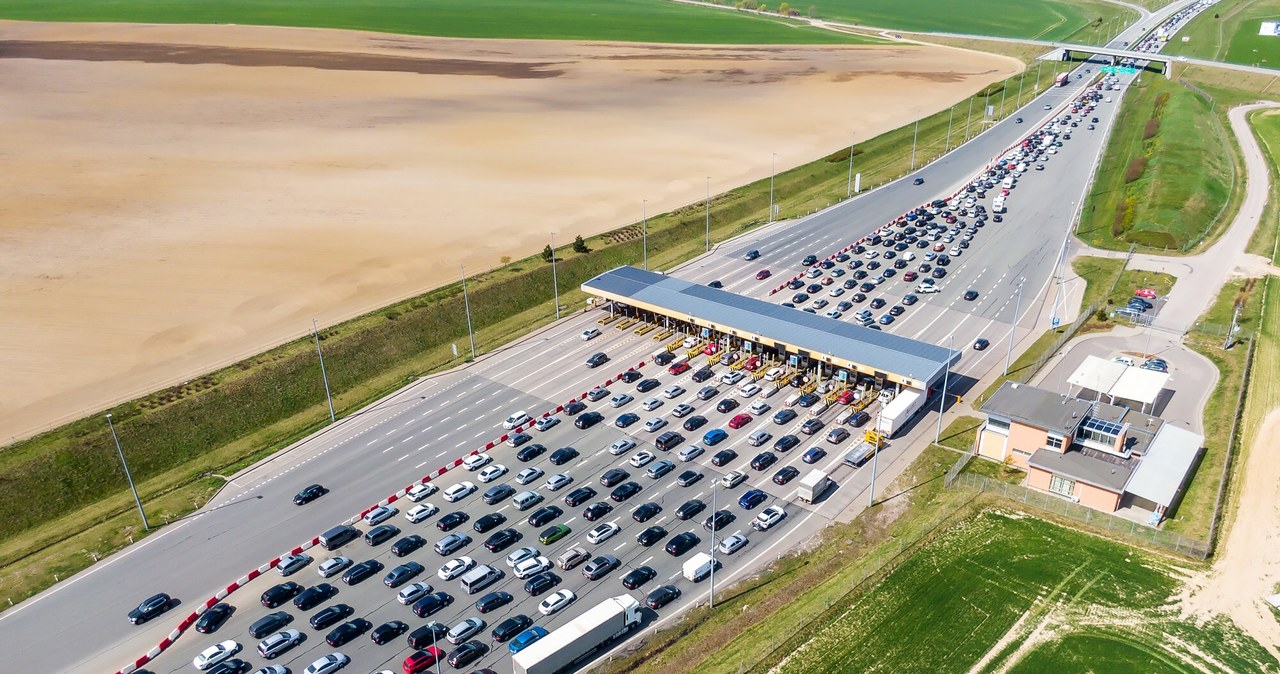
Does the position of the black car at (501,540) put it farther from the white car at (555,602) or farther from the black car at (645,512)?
the black car at (645,512)

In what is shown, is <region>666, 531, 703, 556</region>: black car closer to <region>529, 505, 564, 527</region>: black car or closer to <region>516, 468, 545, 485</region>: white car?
<region>529, 505, 564, 527</region>: black car

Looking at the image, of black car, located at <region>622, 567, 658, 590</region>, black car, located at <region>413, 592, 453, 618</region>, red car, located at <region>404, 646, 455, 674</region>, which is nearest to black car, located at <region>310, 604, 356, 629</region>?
black car, located at <region>413, 592, 453, 618</region>

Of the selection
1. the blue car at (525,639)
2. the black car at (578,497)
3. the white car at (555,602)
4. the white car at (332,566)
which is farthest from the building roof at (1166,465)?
the white car at (332,566)

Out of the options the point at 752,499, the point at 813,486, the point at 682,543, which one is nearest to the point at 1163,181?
the point at 813,486

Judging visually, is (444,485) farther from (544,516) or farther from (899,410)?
(899,410)

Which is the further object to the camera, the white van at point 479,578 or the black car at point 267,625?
the white van at point 479,578

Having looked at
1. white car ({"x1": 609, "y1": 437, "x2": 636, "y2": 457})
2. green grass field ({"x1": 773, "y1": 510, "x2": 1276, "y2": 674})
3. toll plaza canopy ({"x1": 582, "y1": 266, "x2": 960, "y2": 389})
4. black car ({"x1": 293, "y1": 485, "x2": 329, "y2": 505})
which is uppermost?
toll plaza canopy ({"x1": 582, "y1": 266, "x2": 960, "y2": 389})

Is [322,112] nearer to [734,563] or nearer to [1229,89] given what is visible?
[734,563]
